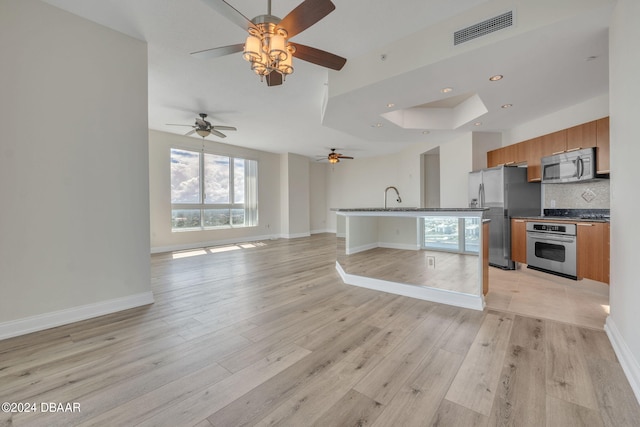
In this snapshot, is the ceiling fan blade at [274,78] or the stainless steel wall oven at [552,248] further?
the stainless steel wall oven at [552,248]

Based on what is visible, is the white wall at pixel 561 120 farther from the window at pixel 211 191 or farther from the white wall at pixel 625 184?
the window at pixel 211 191

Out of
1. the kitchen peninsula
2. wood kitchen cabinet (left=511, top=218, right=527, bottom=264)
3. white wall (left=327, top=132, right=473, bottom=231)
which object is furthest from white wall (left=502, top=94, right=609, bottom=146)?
the kitchen peninsula

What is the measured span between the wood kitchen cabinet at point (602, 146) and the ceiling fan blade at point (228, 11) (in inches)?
169

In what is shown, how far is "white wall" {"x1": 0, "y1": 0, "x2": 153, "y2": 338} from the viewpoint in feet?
7.11

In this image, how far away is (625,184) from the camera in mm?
1783

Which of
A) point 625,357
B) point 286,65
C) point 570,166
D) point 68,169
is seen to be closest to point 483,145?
point 570,166

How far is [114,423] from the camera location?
1.25 m

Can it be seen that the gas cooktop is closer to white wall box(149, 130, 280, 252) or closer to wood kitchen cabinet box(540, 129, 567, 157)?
wood kitchen cabinet box(540, 129, 567, 157)

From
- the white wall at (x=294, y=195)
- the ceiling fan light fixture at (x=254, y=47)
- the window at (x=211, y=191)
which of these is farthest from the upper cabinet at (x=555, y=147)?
the window at (x=211, y=191)

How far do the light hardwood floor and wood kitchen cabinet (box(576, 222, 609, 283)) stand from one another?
143 centimetres

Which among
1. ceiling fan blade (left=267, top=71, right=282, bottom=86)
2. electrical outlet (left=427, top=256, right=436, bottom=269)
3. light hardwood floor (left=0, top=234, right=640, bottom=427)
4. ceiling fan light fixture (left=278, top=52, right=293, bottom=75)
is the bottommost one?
light hardwood floor (left=0, top=234, right=640, bottom=427)

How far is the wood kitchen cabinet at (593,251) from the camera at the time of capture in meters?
3.06

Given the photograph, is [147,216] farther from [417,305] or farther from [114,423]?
[417,305]

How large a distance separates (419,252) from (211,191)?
5.69 m
